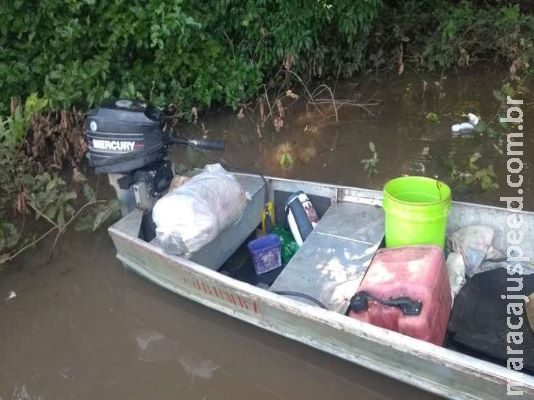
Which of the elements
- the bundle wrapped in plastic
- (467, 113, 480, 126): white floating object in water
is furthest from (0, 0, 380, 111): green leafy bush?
the bundle wrapped in plastic

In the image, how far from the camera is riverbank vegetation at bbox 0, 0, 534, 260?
13.9 ft

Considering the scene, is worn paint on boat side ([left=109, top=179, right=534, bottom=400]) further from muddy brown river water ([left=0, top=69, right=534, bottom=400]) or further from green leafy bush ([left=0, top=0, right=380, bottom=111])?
green leafy bush ([left=0, top=0, right=380, bottom=111])

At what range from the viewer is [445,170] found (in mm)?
4613

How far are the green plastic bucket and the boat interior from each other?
0.21m

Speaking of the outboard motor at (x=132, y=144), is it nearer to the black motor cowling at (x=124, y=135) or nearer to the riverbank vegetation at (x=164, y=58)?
the black motor cowling at (x=124, y=135)

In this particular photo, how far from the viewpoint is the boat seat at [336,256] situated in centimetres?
277

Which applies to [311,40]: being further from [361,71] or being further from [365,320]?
→ [365,320]

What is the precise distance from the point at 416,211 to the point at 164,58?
137 inches

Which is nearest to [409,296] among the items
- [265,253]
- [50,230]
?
[265,253]

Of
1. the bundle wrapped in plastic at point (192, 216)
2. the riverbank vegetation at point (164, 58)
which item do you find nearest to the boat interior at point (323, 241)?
the bundle wrapped in plastic at point (192, 216)

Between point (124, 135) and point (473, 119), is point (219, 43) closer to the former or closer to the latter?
point (473, 119)

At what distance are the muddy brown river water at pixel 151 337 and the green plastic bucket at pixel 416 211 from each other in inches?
29.8

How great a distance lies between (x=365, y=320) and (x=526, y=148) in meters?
3.22

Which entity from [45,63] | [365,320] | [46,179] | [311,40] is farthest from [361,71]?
[365,320]
